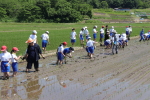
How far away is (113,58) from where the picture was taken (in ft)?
51.4

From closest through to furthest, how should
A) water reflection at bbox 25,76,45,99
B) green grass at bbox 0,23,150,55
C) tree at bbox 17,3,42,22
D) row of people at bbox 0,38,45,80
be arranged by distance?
water reflection at bbox 25,76,45,99 → row of people at bbox 0,38,45,80 → green grass at bbox 0,23,150,55 → tree at bbox 17,3,42,22

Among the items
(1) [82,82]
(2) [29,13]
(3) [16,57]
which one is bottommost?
(1) [82,82]

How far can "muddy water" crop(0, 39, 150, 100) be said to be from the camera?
27.6 feet

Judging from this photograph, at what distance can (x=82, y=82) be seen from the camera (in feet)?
32.8

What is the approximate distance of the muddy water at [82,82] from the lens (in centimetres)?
841

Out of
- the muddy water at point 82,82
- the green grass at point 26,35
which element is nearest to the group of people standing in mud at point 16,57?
the muddy water at point 82,82

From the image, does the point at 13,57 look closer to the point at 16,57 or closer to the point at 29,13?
the point at 16,57

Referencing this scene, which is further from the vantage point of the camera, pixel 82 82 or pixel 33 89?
pixel 82 82

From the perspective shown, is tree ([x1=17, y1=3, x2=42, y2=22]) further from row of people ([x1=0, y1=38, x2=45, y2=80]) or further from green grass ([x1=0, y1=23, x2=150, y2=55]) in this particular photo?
row of people ([x1=0, y1=38, x2=45, y2=80])

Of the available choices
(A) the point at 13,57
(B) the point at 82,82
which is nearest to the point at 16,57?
(A) the point at 13,57

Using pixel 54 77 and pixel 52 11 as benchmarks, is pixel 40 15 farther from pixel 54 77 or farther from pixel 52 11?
pixel 54 77

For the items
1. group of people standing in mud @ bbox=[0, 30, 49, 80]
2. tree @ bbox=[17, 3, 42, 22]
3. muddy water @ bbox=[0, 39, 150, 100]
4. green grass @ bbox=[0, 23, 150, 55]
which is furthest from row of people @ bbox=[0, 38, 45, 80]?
tree @ bbox=[17, 3, 42, 22]

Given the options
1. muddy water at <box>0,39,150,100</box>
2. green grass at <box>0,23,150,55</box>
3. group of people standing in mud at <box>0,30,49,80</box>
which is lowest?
green grass at <box>0,23,150,55</box>

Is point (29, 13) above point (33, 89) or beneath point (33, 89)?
above
